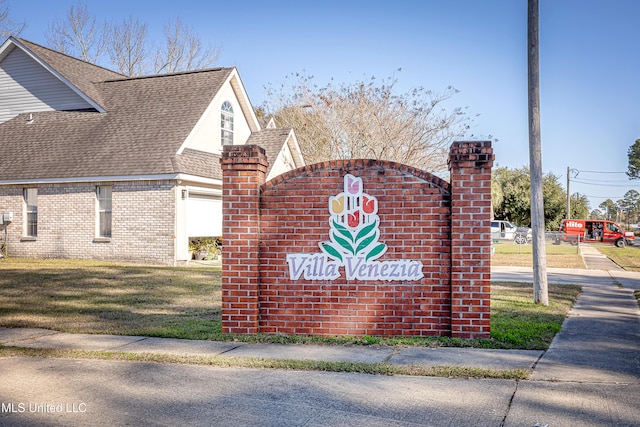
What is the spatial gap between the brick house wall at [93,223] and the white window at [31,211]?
0.20 metres

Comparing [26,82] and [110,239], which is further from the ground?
[26,82]

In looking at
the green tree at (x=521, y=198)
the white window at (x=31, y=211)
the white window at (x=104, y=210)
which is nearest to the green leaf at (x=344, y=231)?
the white window at (x=104, y=210)

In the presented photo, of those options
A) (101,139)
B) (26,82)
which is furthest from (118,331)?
(26,82)

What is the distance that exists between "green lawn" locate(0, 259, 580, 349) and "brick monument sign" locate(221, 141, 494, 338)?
0.37 m

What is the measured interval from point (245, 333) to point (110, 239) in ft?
42.2

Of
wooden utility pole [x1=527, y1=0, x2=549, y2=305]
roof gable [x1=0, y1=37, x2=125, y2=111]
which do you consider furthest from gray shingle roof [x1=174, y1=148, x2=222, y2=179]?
wooden utility pole [x1=527, y1=0, x2=549, y2=305]

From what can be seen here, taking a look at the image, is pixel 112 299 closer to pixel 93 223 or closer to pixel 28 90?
pixel 93 223

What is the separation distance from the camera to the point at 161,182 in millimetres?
18359

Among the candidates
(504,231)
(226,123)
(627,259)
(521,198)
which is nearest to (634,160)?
(521,198)

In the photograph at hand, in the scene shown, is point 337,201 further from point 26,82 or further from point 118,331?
point 26,82

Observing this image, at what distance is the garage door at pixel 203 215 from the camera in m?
19.6

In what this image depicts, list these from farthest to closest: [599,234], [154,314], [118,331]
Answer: [599,234]
[154,314]
[118,331]

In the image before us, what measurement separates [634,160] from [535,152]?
91234mm

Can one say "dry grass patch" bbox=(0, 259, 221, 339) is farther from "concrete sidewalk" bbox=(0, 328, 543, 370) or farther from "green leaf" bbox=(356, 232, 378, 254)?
"green leaf" bbox=(356, 232, 378, 254)
